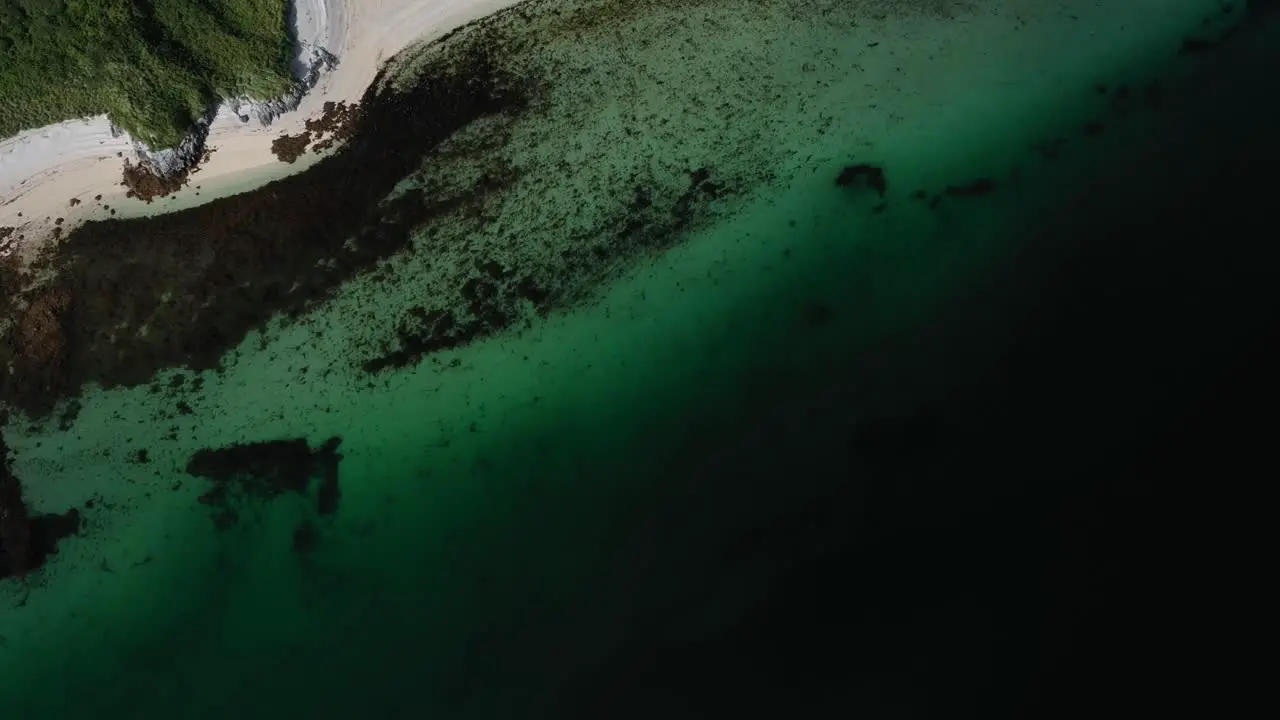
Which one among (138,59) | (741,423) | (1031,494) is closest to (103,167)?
(138,59)

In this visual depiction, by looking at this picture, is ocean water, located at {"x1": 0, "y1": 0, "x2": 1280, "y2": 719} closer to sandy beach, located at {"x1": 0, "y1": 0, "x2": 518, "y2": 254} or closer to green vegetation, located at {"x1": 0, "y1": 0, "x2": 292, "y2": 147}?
sandy beach, located at {"x1": 0, "y1": 0, "x2": 518, "y2": 254}

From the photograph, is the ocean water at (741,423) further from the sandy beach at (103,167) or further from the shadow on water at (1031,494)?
the sandy beach at (103,167)

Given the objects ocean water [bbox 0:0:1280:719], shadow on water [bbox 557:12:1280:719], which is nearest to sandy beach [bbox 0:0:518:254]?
ocean water [bbox 0:0:1280:719]

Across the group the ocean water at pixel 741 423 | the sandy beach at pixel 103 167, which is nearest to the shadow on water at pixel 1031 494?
the ocean water at pixel 741 423

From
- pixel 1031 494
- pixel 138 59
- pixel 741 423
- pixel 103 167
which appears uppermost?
pixel 138 59

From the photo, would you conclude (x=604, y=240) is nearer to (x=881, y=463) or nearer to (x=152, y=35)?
(x=881, y=463)

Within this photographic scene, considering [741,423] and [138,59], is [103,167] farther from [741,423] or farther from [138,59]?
[741,423]

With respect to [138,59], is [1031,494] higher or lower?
lower
